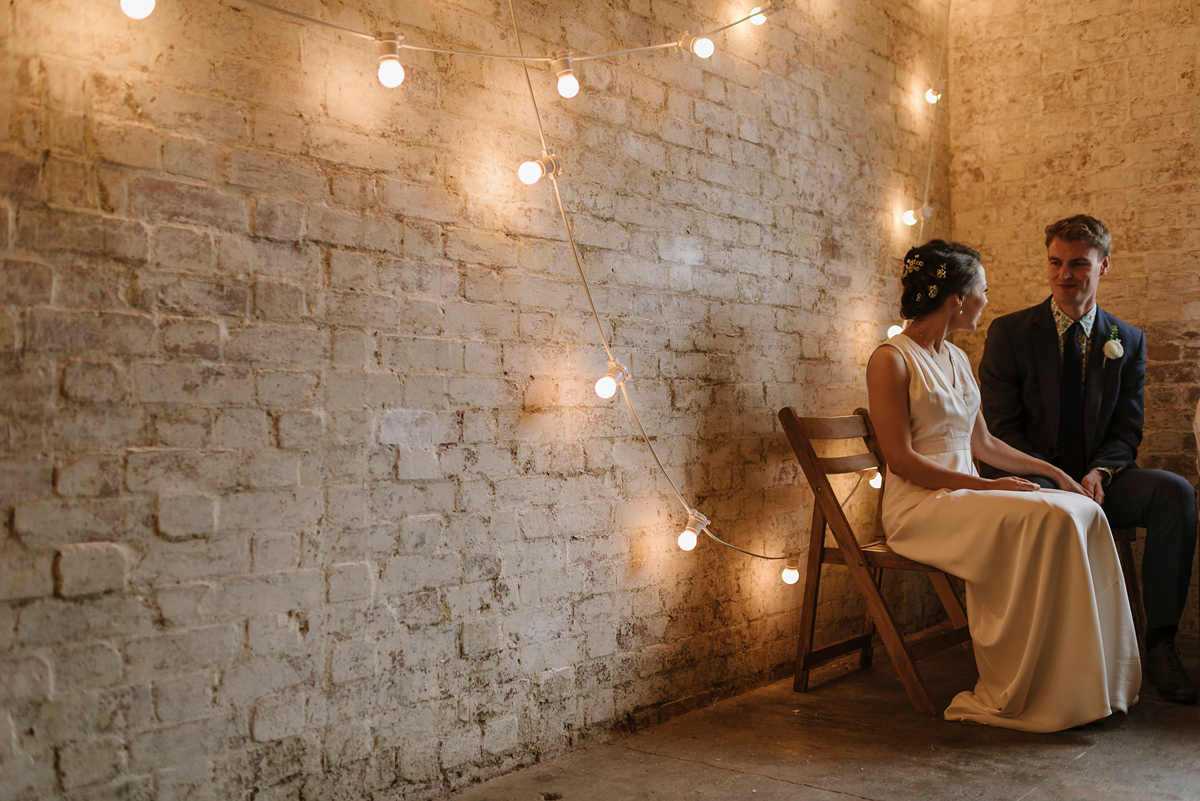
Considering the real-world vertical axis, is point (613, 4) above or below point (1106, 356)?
above

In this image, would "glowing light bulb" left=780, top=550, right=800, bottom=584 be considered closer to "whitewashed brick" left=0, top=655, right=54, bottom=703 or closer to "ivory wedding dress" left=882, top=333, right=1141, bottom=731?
"ivory wedding dress" left=882, top=333, right=1141, bottom=731

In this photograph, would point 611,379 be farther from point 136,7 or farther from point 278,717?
point 136,7

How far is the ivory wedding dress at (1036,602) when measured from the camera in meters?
2.85

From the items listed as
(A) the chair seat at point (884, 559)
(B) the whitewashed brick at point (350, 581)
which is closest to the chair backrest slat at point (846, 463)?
(A) the chair seat at point (884, 559)

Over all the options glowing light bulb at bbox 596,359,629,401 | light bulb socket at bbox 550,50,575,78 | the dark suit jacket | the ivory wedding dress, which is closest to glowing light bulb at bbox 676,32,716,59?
light bulb socket at bbox 550,50,575,78

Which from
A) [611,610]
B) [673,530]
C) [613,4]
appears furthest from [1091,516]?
[613,4]

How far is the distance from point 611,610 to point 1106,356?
7.38 ft

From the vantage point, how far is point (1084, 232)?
368cm

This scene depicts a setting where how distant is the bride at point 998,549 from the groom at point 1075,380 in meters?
0.53

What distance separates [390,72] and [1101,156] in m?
3.53

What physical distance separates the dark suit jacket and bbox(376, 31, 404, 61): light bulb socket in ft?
8.92

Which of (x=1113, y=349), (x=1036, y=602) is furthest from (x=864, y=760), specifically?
(x=1113, y=349)

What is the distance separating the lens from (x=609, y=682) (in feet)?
9.68

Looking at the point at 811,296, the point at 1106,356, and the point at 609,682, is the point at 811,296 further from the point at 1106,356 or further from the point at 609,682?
the point at 609,682
